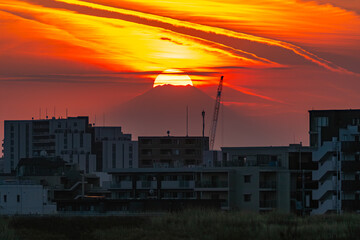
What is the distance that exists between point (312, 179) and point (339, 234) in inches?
1373

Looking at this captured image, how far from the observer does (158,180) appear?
382 feet

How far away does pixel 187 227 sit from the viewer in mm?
77000

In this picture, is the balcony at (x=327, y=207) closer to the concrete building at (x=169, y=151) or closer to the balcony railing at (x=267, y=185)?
the balcony railing at (x=267, y=185)

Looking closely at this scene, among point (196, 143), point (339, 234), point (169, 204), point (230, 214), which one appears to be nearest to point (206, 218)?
point (230, 214)

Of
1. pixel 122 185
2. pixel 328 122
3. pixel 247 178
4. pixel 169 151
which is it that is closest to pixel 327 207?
pixel 247 178

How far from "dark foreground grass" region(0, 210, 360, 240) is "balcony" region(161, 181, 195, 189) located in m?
32.4

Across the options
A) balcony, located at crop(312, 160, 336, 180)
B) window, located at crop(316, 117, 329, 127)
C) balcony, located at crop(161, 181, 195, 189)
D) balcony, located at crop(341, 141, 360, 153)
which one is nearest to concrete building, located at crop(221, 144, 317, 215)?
balcony, located at crop(312, 160, 336, 180)

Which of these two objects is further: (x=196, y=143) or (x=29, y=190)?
(x=196, y=143)

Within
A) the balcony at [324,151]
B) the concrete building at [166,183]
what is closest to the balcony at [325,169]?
the balcony at [324,151]

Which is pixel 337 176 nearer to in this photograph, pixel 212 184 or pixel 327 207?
pixel 327 207

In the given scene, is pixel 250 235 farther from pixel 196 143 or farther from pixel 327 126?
pixel 196 143

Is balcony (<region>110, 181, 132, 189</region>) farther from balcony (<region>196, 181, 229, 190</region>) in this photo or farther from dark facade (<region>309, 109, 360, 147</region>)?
dark facade (<region>309, 109, 360, 147</region>)

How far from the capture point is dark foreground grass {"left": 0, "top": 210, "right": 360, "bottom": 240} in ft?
243

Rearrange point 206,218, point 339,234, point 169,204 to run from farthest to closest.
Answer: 1. point 169,204
2. point 206,218
3. point 339,234
